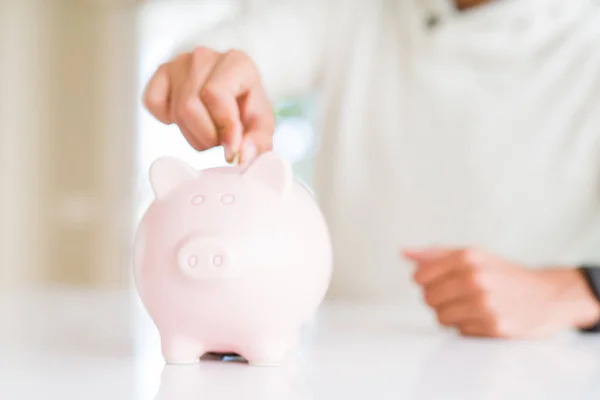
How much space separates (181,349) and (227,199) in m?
0.11

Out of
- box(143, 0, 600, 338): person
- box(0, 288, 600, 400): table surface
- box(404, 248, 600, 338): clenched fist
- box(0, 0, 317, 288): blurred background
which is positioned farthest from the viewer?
box(0, 0, 317, 288): blurred background

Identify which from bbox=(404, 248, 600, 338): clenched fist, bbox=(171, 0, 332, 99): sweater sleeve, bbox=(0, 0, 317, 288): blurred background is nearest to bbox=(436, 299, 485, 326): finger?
bbox=(404, 248, 600, 338): clenched fist

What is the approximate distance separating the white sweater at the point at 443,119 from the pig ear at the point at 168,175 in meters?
0.49

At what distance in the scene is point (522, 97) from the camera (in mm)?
1071

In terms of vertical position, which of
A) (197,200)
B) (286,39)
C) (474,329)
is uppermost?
(286,39)

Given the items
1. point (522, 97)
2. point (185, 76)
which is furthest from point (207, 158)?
point (185, 76)

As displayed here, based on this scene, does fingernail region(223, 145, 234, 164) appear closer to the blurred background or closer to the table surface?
the table surface

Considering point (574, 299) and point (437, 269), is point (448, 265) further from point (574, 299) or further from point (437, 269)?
point (574, 299)

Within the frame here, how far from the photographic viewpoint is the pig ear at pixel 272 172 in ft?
1.68

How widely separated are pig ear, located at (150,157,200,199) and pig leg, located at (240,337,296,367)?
0.12 m

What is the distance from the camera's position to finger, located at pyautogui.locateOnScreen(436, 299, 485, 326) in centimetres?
69

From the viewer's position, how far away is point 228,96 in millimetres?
594

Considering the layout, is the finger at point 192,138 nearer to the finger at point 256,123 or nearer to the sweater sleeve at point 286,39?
the finger at point 256,123

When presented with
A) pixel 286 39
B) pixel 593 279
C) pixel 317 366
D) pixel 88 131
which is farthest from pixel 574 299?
pixel 88 131
